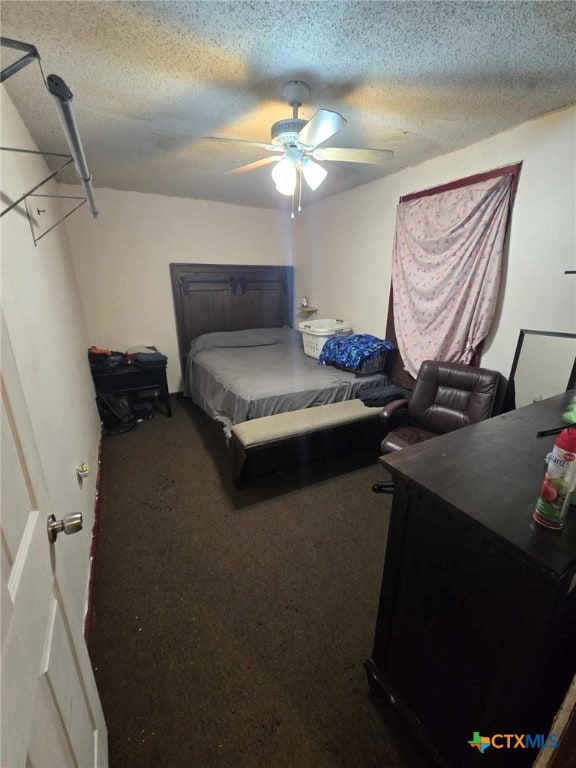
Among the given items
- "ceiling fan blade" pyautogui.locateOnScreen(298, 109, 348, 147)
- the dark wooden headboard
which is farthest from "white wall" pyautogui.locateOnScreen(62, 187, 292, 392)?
"ceiling fan blade" pyautogui.locateOnScreen(298, 109, 348, 147)

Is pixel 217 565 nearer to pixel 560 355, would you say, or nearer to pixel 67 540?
pixel 67 540

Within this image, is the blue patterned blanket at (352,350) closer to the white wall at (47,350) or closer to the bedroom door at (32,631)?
the white wall at (47,350)

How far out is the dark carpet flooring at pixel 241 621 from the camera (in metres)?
1.09

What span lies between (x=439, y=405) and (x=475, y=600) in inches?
70.0

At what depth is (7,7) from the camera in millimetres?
1078

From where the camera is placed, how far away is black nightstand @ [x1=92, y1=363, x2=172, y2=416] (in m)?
3.15

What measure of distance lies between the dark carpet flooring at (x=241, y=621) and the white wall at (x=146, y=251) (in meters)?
1.83

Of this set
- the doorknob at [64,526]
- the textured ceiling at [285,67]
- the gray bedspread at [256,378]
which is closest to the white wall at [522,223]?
the textured ceiling at [285,67]

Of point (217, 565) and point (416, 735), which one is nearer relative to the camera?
point (416, 735)

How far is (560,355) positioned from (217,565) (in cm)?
238

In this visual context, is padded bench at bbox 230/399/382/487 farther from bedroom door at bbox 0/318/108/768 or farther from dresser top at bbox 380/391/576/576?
bedroom door at bbox 0/318/108/768

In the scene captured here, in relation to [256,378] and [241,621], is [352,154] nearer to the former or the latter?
[256,378]

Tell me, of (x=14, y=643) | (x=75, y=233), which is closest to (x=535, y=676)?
(x=14, y=643)

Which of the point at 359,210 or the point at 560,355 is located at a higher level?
the point at 359,210
